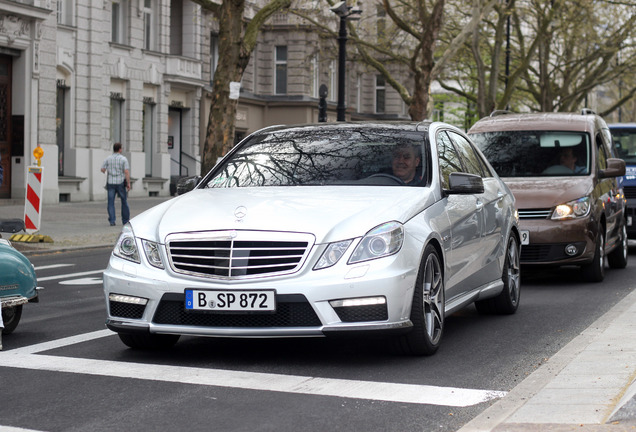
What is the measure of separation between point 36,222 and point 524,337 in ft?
40.7

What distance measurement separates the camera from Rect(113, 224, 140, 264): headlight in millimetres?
6719

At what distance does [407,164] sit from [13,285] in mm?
2834

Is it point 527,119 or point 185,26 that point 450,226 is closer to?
point 527,119

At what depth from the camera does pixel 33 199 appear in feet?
60.6

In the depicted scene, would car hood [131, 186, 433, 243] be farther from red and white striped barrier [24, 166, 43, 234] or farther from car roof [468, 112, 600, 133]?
red and white striped barrier [24, 166, 43, 234]

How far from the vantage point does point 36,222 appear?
61.1ft

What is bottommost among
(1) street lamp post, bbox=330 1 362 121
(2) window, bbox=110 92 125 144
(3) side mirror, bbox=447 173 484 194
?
(3) side mirror, bbox=447 173 484 194

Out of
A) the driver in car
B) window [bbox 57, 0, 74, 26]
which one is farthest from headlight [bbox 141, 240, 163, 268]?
window [bbox 57, 0, 74, 26]

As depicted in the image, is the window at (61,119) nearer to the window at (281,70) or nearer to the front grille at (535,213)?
the window at (281,70)

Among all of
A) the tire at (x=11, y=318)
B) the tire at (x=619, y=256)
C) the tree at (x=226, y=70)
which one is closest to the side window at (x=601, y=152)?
the tire at (x=619, y=256)

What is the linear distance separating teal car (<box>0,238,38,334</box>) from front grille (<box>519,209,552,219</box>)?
600 cm

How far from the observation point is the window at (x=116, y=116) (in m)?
36.4

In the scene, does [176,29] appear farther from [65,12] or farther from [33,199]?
[33,199]

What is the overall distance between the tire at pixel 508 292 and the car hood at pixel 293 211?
2168 millimetres
